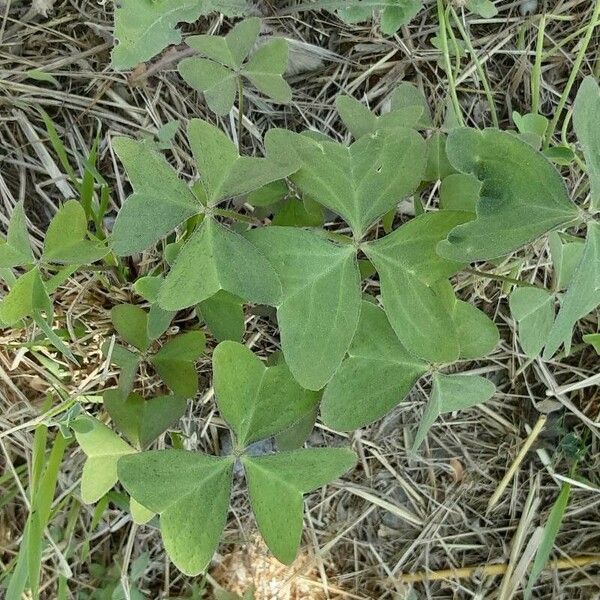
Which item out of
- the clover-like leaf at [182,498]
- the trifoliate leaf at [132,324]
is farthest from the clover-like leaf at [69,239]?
the clover-like leaf at [182,498]

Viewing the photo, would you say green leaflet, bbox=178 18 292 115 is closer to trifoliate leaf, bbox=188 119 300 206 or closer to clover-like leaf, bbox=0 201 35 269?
trifoliate leaf, bbox=188 119 300 206

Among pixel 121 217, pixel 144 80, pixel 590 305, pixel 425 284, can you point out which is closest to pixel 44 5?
pixel 144 80

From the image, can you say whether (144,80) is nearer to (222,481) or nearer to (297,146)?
(297,146)

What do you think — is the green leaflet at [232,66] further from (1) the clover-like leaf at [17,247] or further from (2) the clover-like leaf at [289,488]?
(2) the clover-like leaf at [289,488]

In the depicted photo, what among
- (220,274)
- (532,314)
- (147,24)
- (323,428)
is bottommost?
(323,428)

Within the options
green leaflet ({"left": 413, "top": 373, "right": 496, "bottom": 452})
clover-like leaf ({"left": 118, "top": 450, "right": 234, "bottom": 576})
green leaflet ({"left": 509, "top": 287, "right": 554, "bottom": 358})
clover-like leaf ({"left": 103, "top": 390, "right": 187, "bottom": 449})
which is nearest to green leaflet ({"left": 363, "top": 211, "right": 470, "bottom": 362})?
green leaflet ({"left": 413, "top": 373, "right": 496, "bottom": 452})

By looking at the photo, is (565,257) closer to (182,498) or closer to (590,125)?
(590,125)

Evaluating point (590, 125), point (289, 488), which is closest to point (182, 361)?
point (289, 488)
